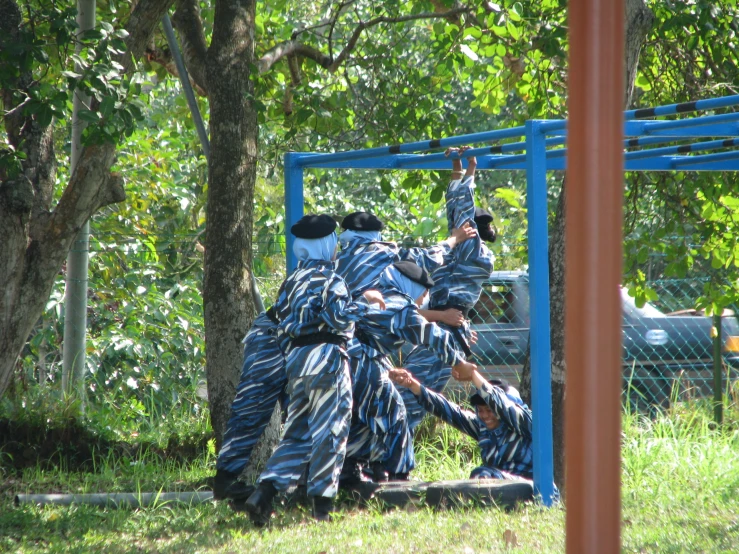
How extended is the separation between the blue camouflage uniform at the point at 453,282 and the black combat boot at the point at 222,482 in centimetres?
125

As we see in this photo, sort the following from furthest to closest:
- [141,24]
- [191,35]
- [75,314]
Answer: [75,314]
[191,35]
[141,24]

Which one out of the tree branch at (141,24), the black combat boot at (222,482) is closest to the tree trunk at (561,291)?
the black combat boot at (222,482)

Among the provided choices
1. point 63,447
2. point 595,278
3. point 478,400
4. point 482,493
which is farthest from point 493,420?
point 595,278

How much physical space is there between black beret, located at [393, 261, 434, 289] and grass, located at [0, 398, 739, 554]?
4.68 ft

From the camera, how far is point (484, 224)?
598 cm

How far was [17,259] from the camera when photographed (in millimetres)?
4734

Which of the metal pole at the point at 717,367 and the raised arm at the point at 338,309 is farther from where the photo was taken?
the metal pole at the point at 717,367

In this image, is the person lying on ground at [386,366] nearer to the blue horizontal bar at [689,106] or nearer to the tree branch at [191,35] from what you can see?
the blue horizontal bar at [689,106]

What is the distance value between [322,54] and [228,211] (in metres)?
2.47

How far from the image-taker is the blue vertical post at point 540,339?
4684 mm

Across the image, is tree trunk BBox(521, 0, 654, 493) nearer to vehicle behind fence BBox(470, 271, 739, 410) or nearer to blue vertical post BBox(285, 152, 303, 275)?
blue vertical post BBox(285, 152, 303, 275)

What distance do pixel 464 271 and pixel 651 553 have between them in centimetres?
233

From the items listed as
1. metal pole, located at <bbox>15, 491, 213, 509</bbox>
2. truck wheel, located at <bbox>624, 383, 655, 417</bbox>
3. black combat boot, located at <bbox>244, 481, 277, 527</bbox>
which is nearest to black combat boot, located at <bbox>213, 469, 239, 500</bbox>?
metal pole, located at <bbox>15, 491, 213, 509</bbox>

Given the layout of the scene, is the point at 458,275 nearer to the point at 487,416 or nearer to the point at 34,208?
the point at 487,416
